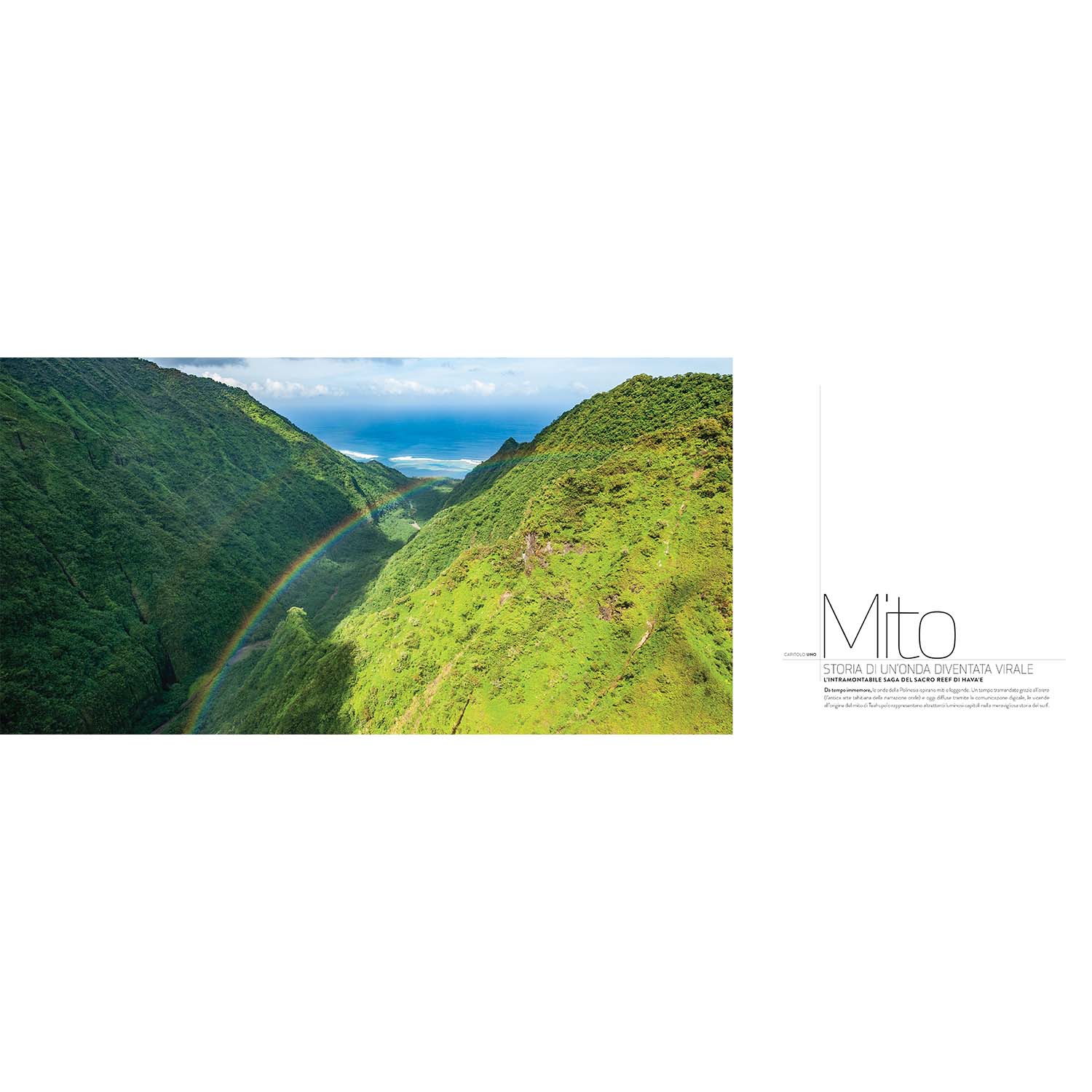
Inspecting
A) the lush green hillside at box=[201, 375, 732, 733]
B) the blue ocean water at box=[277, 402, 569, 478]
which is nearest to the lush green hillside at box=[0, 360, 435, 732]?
the blue ocean water at box=[277, 402, 569, 478]

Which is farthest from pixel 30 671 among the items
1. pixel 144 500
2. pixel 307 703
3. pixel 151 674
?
pixel 307 703

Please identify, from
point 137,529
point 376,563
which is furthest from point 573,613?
point 137,529

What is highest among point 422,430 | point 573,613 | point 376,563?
point 422,430

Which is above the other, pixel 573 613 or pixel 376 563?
pixel 376 563

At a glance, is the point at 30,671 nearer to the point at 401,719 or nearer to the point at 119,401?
the point at 119,401

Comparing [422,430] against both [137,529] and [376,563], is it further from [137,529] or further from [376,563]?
[137,529]

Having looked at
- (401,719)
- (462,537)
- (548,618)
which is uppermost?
(462,537)
